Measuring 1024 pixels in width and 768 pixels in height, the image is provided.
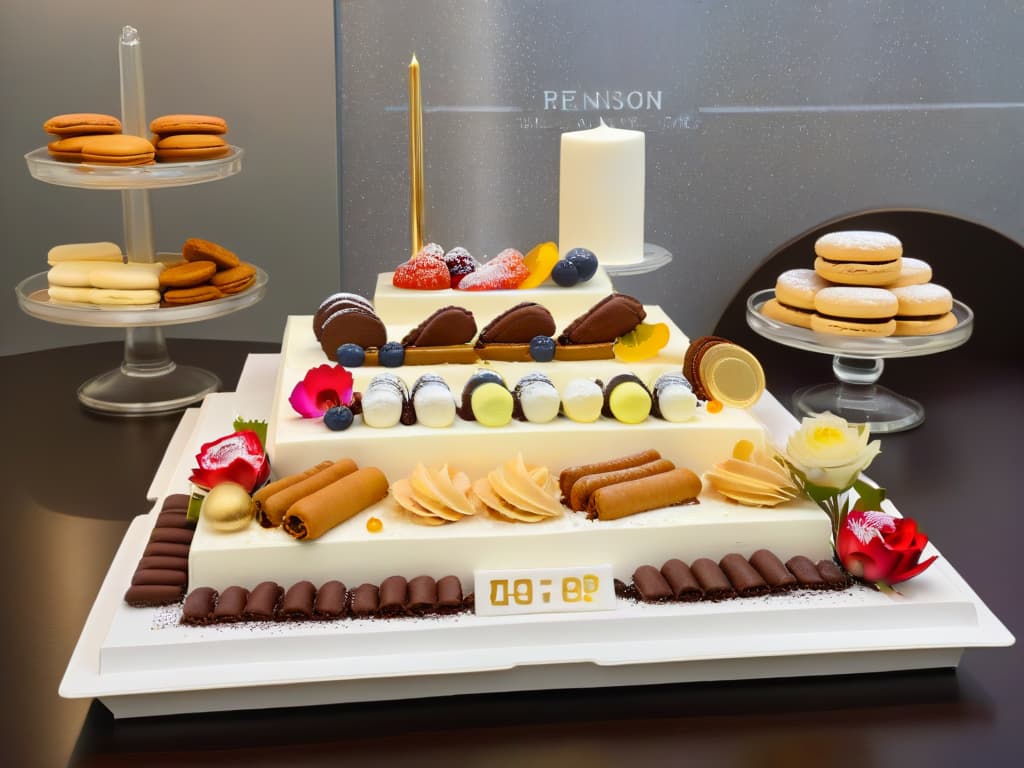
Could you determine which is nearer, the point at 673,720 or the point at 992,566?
the point at 673,720

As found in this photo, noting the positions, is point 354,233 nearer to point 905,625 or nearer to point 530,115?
point 530,115

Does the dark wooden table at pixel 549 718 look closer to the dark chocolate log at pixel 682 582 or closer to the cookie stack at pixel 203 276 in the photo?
the dark chocolate log at pixel 682 582

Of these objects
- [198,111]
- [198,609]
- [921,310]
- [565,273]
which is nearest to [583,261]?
[565,273]

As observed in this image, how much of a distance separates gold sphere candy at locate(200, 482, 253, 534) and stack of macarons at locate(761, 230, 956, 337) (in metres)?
1.05

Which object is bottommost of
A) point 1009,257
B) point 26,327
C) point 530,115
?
point 26,327

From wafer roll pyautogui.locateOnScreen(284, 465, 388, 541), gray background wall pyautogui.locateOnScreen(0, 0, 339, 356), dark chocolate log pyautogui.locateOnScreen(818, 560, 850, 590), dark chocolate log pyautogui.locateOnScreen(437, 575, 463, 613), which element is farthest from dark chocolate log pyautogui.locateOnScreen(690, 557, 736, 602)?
gray background wall pyautogui.locateOnScreen(0, 0, 339, 356)

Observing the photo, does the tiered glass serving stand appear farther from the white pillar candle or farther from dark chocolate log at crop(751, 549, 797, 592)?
dark chocolate log at crop(751, 549, 797, 592)

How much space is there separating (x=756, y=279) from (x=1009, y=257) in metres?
0.55

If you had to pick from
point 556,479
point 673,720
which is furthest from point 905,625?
point 556,479

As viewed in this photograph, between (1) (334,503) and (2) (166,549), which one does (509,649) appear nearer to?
(1) (334,503)

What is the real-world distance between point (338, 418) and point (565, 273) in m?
0.52

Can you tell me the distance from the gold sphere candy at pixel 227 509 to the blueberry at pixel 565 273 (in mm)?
707

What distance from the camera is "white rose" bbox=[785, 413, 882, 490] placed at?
1451mm

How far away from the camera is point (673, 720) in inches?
48.8
